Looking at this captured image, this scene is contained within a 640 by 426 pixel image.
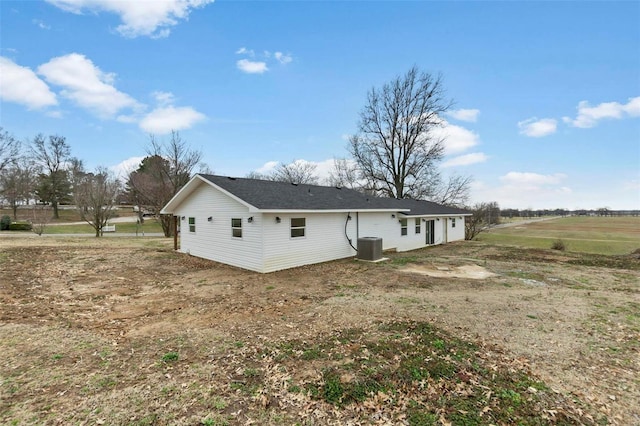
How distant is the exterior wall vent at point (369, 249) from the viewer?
1262cm

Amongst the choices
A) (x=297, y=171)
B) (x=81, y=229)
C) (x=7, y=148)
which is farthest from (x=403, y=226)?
(x=7, y=148)

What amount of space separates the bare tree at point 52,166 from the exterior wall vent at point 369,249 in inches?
1693

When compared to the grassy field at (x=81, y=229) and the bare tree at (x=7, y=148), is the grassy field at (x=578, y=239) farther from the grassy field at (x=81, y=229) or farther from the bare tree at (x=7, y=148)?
the bare tree at (x=7, y=148)

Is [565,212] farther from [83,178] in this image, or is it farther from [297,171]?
[83,178]

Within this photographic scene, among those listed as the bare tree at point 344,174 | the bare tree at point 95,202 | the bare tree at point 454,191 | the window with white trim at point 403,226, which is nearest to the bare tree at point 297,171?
the bare tree at point 344,174

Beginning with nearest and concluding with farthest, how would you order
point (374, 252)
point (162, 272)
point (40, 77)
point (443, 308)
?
point (443, 308) < point (162, 272) < point (374, 252) < point (40, 77)

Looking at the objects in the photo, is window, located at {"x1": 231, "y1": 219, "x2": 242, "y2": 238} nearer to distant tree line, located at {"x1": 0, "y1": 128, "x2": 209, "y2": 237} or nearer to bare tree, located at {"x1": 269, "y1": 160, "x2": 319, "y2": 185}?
distant tree line, located at {"x1": 0, "y1": 128, "x2": 209, "y2": 237}

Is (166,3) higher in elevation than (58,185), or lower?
higher

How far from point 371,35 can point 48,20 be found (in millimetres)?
14157

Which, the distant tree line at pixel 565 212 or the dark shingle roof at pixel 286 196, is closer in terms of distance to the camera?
the dark shingle roof at pixel 286 196

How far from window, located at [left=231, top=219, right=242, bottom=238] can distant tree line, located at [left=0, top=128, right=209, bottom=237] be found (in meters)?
14.7

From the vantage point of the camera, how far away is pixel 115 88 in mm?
15148

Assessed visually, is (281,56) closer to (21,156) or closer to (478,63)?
(478,63)

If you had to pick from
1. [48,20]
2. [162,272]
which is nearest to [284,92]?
[48,20]
